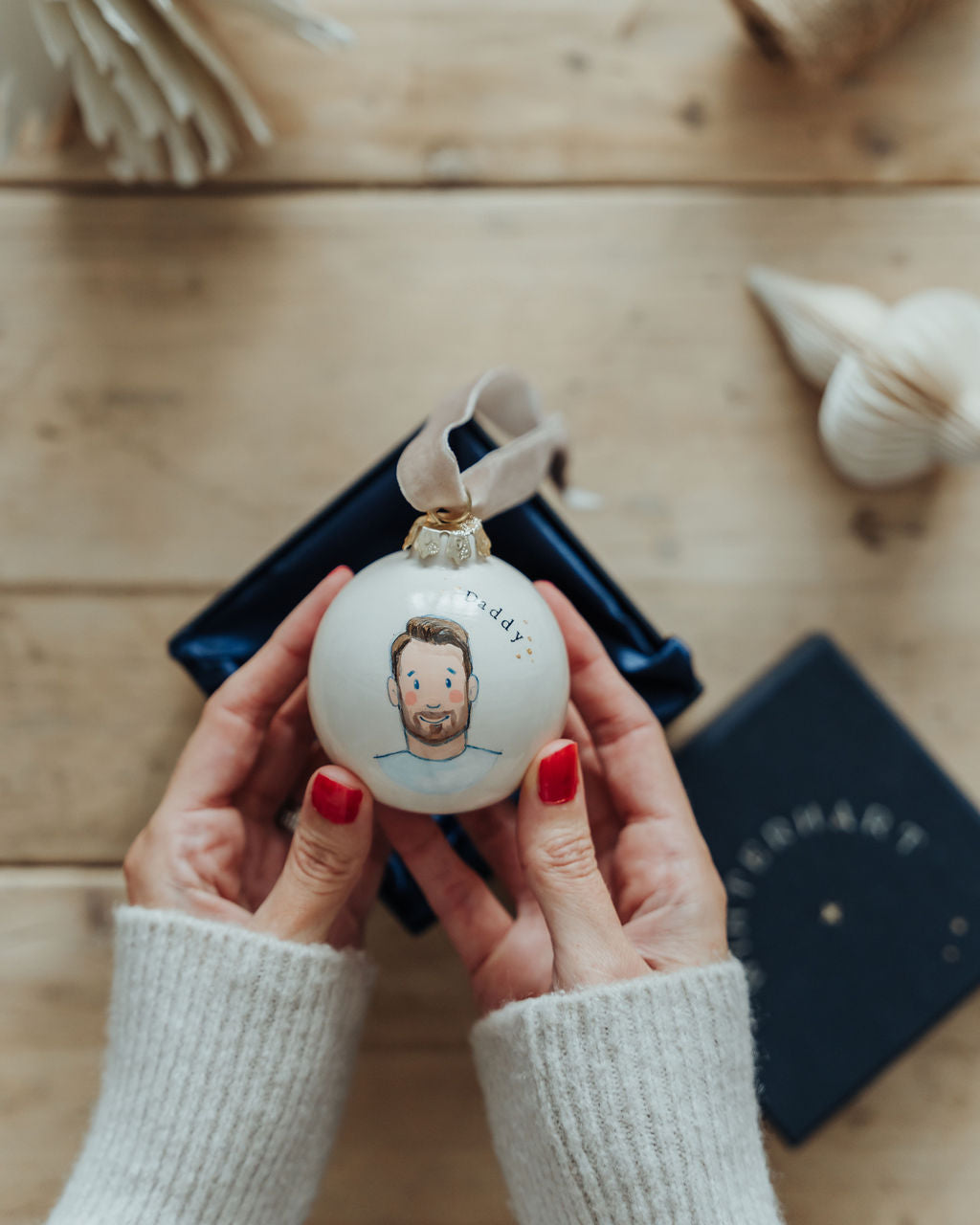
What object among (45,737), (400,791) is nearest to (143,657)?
(45,737)

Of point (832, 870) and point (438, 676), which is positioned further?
point (832, 870)

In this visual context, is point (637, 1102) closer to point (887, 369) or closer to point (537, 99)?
point (887, 369)

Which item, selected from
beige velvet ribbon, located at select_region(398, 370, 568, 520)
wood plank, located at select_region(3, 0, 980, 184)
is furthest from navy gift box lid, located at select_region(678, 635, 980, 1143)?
wood plank, located at select_region(3, 0, 980, 184)

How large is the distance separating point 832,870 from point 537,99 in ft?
1.99

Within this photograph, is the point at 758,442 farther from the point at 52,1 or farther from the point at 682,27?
the point at 52,1

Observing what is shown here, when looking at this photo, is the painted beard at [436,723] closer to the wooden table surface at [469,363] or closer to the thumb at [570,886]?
the thumb at [570,886]

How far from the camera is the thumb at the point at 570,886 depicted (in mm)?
480

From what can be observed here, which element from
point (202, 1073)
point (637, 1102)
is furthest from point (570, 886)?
point (202, 1073)

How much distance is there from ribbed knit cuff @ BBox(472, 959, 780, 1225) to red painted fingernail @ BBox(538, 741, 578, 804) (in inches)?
3.8

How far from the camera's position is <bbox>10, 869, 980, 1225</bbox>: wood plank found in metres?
0.69

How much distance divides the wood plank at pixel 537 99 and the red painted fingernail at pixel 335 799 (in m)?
0.47

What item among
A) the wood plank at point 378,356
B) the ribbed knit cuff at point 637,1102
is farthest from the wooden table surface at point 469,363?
the ribbed knit cuff at point 637,1102

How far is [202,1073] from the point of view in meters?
0.51

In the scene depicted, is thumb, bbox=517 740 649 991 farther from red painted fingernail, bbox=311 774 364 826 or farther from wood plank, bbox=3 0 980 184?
wood plank, bbox=3 0 980 184
